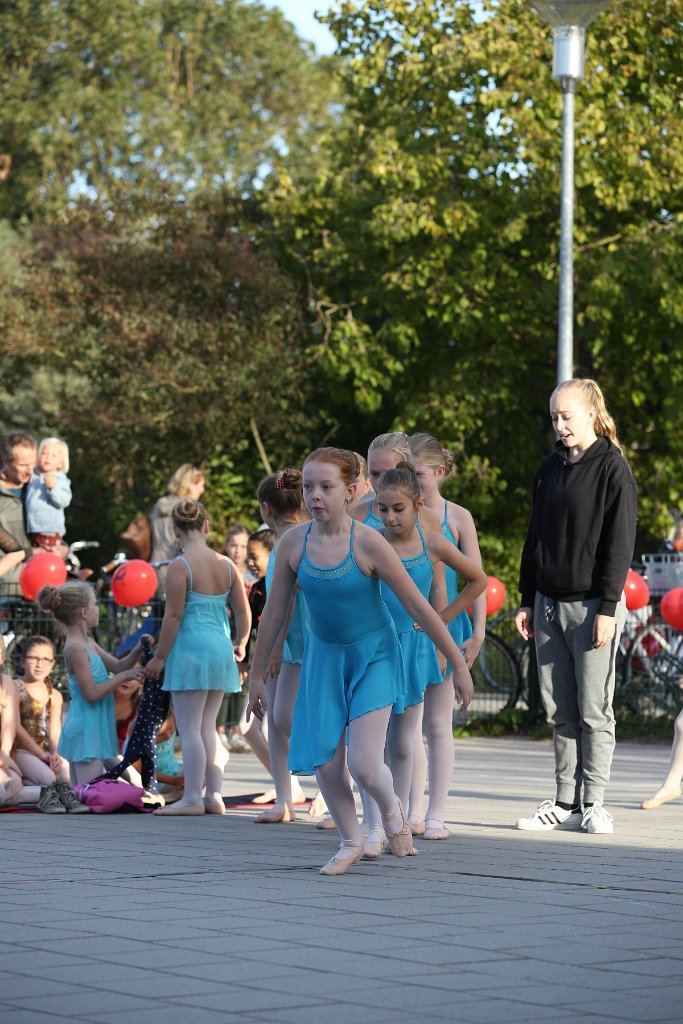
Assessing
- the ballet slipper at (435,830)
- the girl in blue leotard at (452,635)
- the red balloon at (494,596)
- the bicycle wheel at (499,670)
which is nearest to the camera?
the ballet slipper at (435,830)

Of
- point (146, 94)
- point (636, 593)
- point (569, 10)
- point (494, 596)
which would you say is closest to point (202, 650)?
point (636, 593)

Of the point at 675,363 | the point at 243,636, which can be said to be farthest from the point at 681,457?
the point at 243,636

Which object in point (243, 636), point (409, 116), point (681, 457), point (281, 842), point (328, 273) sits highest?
point (409, 116)

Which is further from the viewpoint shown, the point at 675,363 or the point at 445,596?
the point at 675,363

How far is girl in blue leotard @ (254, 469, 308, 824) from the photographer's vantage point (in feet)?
29.7

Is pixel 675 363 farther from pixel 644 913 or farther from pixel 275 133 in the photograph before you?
pixel 275 133

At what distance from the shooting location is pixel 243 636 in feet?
33.3

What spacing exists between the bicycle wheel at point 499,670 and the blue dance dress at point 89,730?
5.76m

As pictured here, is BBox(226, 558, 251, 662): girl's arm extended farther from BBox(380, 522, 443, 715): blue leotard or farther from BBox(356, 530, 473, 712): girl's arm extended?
BBox(356, 530, 473, 712): girl's arm extended

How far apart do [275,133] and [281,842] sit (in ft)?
128

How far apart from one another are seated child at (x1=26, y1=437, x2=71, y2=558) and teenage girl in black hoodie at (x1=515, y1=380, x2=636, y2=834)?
18.9 feet

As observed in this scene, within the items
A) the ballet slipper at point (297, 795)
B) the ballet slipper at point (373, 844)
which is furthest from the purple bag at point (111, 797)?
the ballet slipper at point (373, 844)

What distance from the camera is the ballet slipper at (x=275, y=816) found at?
9336mm

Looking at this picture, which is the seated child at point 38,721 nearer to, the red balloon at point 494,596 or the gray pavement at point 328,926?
the gray pavement at point 328,926
